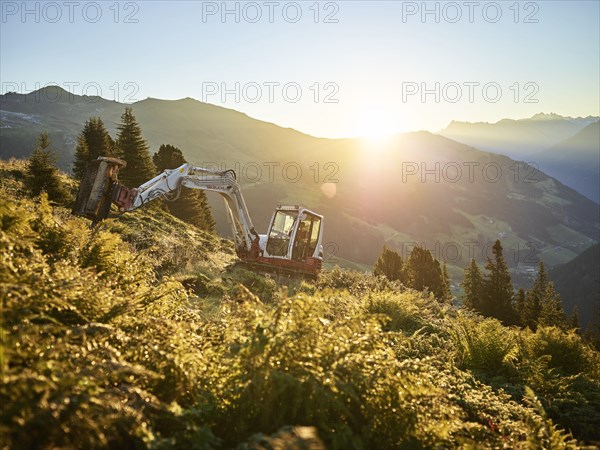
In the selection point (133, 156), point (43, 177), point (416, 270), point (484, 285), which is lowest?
point (484, 285)

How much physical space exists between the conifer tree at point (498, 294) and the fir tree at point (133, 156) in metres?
41.5

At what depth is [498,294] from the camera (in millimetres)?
51344

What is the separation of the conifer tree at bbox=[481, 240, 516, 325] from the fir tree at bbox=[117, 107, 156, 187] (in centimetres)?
4151

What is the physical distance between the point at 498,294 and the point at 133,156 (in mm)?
44780

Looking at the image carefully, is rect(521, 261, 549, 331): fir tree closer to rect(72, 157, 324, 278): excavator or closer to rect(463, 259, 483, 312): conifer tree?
rect(463, 259, 483, 312): conifer tree

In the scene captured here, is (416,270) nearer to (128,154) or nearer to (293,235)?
(128,154)

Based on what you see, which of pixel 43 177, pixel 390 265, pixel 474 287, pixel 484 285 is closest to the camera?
pixel 43 177

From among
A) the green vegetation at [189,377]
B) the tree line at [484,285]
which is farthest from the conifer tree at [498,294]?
the green vegetation at [189,377]

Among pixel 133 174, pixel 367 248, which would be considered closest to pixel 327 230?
pixel 367 248

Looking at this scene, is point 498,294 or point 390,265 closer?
point 390,265

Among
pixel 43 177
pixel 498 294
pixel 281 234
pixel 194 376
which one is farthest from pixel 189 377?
pixel 498 294

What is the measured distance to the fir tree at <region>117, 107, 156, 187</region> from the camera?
32.8 meters

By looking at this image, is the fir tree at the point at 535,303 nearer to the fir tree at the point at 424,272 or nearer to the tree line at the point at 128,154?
the fir tree at the point at 424,272

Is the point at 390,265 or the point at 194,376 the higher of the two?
the point at 194,376
